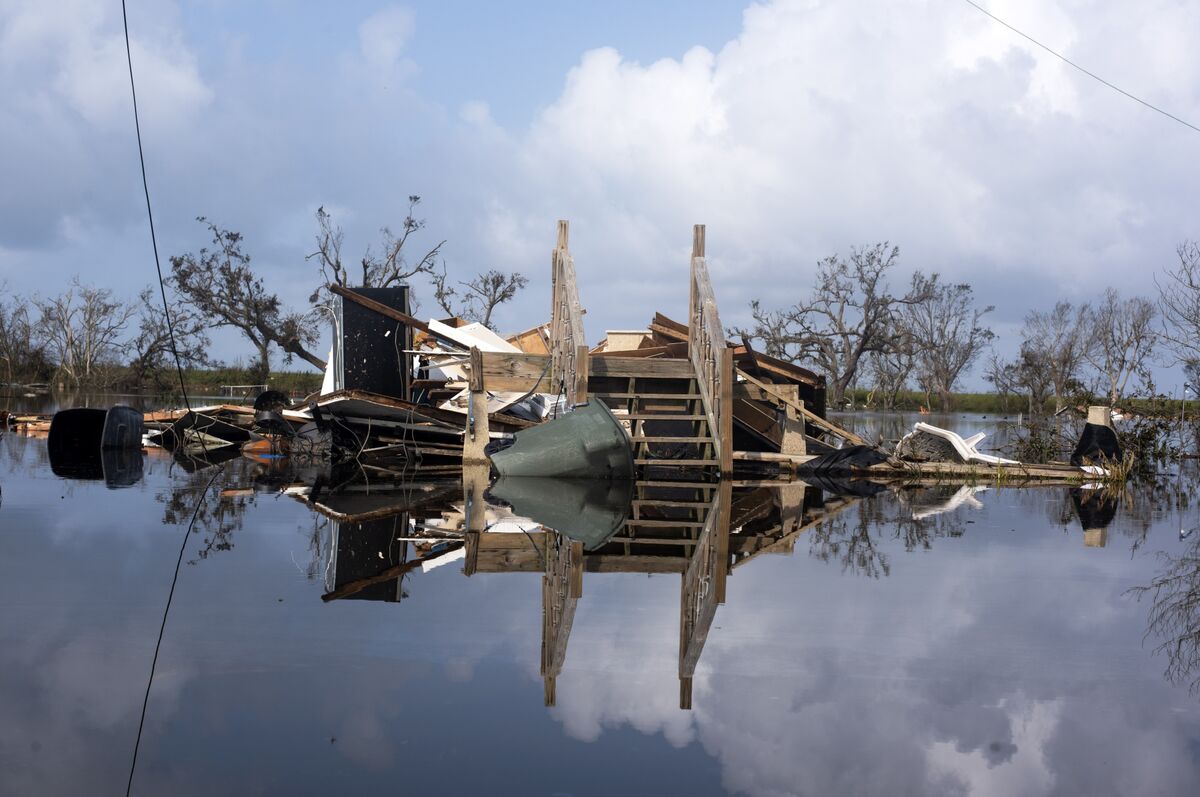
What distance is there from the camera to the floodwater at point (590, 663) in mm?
3217

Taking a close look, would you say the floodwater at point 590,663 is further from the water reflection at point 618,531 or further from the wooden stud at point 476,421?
the wooden stud at point 476,421

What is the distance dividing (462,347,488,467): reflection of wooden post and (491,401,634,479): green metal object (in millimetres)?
1657

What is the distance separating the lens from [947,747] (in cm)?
349

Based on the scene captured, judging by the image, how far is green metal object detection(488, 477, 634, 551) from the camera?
28.6ft

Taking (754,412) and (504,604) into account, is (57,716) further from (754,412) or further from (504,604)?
(754,412)

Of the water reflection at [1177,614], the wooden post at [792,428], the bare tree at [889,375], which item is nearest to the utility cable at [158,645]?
the water reflection at [1177,614]

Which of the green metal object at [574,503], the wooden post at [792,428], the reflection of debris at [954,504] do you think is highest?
the wooden post at [792,428]

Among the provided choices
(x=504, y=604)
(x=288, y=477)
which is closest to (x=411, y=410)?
(x=288, y=477)

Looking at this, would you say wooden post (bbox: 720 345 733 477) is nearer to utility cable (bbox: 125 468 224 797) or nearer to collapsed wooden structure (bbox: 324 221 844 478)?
collapsed wooden structure (bbox: 324 221 844 478)

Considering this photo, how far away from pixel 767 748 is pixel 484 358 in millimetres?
12140

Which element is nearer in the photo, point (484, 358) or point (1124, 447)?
point (484, 358)

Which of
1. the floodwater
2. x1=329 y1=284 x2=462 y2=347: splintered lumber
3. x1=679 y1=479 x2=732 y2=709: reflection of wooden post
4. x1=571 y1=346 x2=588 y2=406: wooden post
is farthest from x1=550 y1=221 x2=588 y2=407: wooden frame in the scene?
the floodwater

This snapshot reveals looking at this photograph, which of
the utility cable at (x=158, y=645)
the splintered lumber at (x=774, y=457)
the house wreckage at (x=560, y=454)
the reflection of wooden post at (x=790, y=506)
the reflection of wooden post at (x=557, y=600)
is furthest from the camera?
the splintered lumber at (x=774, y=457)

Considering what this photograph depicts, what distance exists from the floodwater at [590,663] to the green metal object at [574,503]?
2.01 feet
